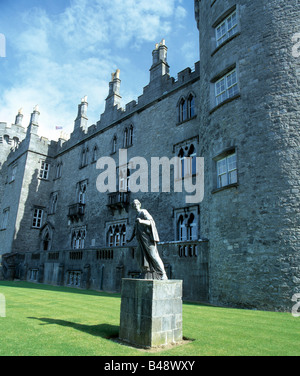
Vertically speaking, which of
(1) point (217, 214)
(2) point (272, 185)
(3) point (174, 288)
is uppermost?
(2) point (272, 185)

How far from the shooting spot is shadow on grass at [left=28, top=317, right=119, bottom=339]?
5959 mm

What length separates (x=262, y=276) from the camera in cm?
1039

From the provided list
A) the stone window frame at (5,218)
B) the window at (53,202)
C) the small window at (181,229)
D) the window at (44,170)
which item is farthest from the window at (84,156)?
the small window at (181,229)

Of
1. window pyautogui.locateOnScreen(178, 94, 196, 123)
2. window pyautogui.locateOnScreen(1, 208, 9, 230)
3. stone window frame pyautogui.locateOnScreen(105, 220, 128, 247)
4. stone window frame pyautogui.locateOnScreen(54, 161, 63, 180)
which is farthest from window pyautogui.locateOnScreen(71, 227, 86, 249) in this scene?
window pyautogui.locateOnScreen(178, 94, 196, 123)

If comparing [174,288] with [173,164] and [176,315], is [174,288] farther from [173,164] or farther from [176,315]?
[173,164]

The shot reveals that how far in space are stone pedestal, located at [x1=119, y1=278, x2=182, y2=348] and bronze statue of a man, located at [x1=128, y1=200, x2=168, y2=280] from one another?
399 mm

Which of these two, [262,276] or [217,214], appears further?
[217,214]

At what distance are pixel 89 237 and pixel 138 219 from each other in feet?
61.5

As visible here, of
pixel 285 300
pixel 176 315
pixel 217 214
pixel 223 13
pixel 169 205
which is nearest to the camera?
pixel 176 315

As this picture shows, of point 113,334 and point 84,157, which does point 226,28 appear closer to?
point 113,334

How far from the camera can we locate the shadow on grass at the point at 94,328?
596 centimetres

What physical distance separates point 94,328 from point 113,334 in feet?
2.28

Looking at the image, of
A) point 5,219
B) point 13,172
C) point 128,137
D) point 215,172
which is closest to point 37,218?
point 5,219
